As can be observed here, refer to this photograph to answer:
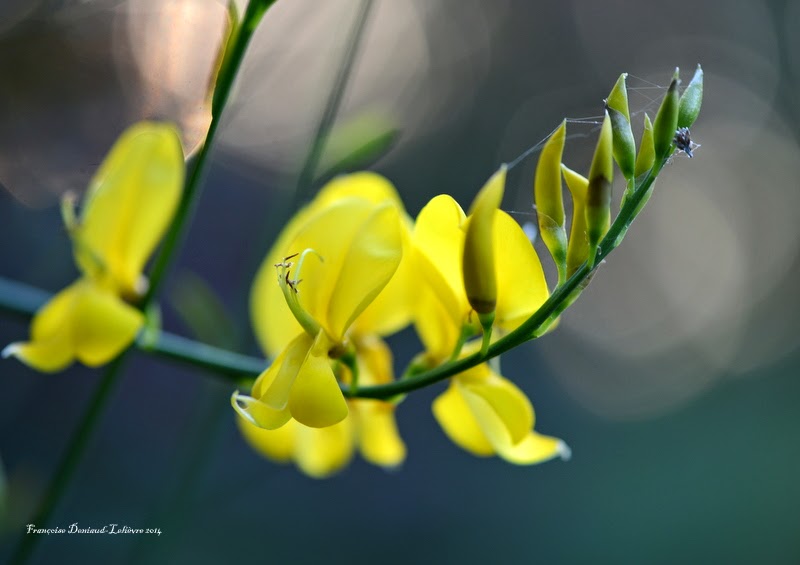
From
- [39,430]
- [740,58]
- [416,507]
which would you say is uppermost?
[740,58]

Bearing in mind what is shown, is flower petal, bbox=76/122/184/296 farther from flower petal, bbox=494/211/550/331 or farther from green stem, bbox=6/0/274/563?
Answer: flower petal, bbox=494/211/550/331

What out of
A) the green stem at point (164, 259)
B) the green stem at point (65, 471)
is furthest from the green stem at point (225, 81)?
the green stem at point (65, 471)

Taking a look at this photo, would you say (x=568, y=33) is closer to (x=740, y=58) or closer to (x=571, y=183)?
(x=740, y=58)

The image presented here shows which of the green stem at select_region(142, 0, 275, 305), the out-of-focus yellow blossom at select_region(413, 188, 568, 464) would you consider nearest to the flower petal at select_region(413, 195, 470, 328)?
the out-of-focus yellow blossom at select_region(413, 188, 568, 464)

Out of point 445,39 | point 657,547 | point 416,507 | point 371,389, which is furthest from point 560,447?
point 445,39

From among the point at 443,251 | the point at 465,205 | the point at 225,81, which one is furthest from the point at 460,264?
the point at 465,205
